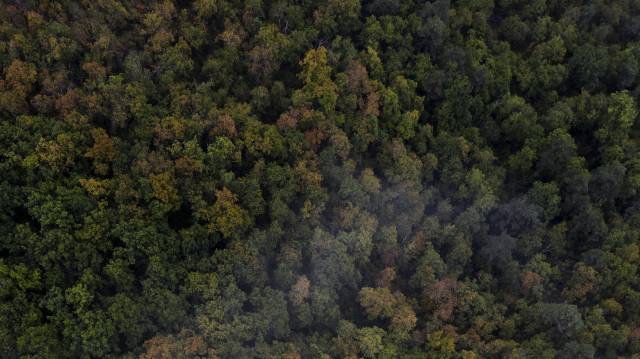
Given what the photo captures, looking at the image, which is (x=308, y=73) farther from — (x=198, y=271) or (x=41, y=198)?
(x=41, y=198)

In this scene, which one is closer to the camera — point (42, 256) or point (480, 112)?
point (42, 256)

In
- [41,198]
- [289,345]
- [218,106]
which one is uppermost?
[218,106]

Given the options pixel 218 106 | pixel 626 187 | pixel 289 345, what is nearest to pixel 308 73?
pixel 218 106

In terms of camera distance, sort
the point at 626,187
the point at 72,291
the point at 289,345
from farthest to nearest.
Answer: the point at 626,187 < the point at 289,345 < the point at 72,291

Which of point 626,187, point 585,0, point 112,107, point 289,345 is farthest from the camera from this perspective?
point 585,0

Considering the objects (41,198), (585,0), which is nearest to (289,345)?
(41,198)

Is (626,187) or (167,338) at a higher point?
(626,187)

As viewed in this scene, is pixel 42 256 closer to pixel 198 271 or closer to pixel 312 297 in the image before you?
pixel 198 271
